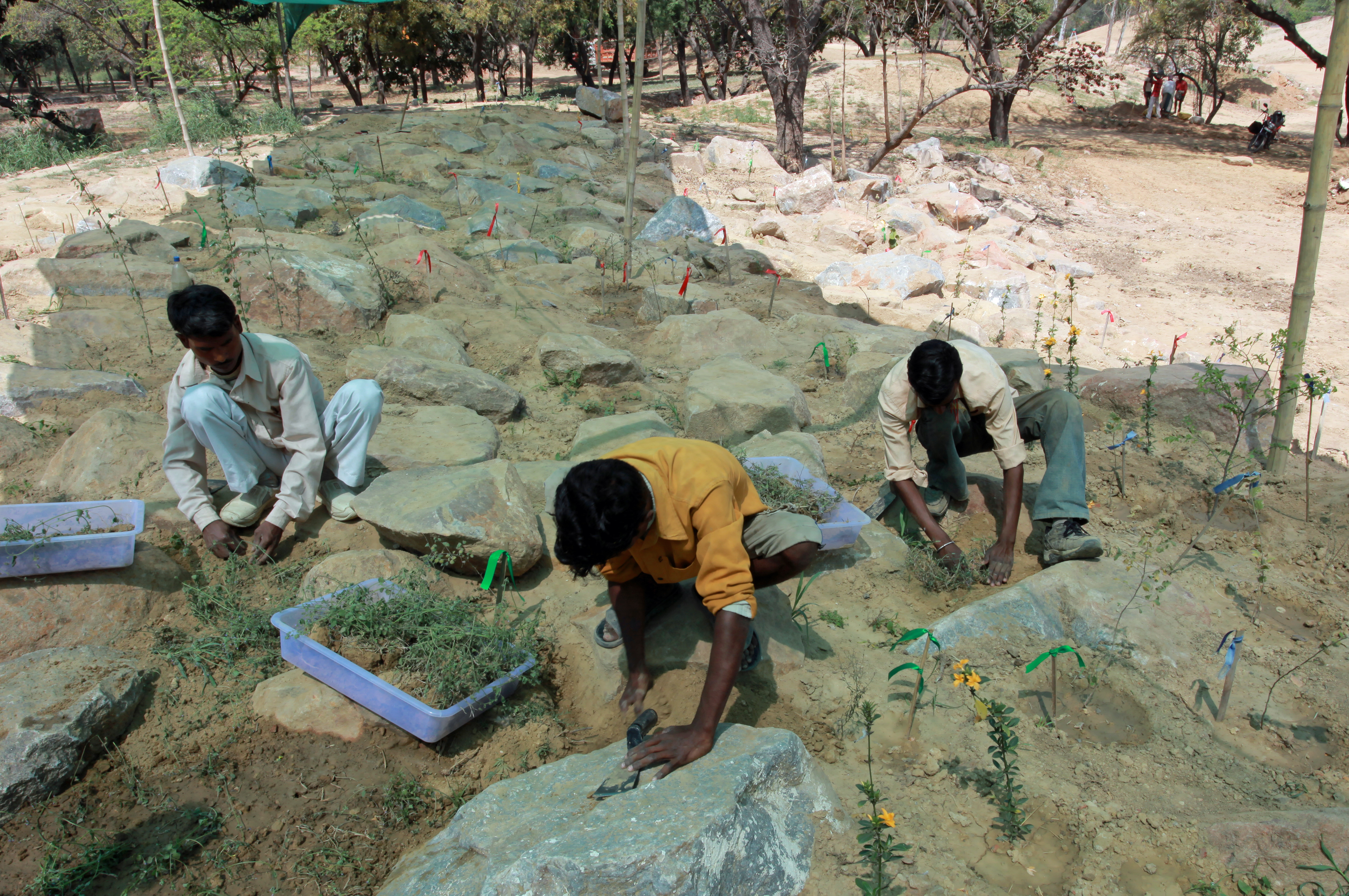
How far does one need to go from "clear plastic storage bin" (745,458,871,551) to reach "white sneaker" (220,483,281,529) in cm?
178

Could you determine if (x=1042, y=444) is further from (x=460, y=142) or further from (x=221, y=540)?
(x=460, y=142)

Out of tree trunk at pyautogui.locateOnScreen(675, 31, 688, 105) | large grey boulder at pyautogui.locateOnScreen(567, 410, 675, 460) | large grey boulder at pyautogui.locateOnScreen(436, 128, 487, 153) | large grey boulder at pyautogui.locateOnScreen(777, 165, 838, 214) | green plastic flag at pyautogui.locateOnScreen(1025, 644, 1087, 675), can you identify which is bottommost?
green plastic flag at pyautogui.locateOnScreen(1025, 644, 1087, 675)

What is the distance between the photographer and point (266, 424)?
2.82 meters

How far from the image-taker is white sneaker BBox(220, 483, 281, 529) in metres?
2.72

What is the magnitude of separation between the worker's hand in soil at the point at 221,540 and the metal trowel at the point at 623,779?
5.28ft

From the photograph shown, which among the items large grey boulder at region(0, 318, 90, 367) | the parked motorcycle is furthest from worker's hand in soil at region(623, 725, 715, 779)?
the parked motorcycle

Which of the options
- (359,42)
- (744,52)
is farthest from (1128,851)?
(359,42)

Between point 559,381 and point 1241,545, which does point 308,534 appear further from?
point 1241,545

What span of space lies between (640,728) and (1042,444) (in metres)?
2.12

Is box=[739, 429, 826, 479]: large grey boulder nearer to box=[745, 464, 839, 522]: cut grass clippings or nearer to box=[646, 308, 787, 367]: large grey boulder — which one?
box=[745, 464, 839, 522]: cut grass clippings

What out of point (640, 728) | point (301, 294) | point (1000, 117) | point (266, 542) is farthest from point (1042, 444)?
point (1000, 117)

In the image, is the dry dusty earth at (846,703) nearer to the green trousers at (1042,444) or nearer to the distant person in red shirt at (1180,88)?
the green trousers at (1042,444)

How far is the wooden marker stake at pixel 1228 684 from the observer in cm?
219

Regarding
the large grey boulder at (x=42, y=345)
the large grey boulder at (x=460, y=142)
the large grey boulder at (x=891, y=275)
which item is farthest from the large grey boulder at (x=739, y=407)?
the large grey boulder at (x=460, y=142)
